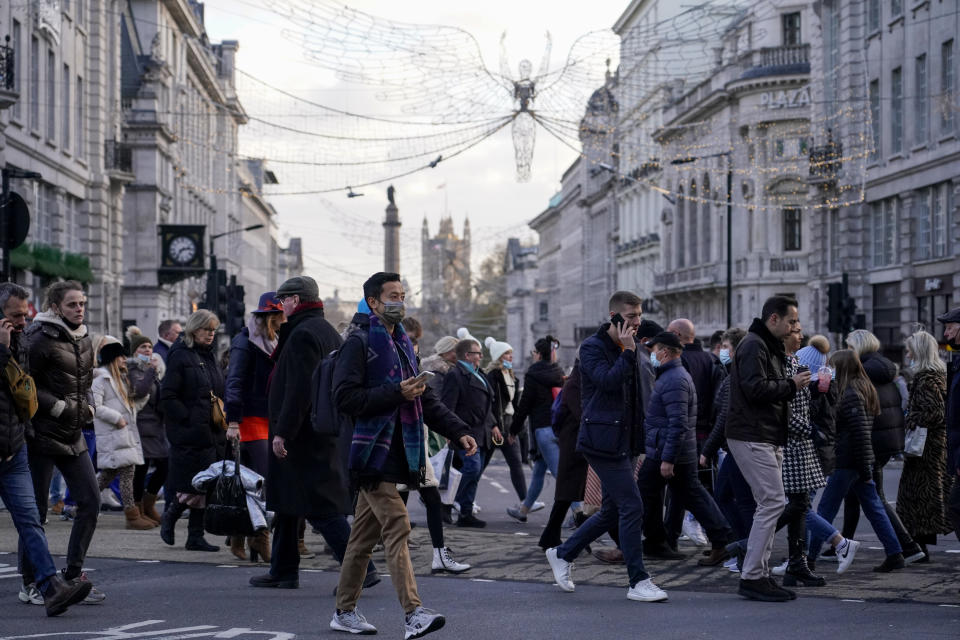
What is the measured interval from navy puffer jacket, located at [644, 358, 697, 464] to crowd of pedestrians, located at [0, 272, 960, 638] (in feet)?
0.06

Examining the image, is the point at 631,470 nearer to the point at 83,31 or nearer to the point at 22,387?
the point at 22,387

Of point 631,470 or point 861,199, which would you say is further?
point 861,199

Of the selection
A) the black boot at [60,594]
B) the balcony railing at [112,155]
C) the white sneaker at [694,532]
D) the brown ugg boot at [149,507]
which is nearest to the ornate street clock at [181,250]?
the balcony railing at [112,155]

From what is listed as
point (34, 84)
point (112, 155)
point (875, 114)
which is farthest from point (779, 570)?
point (112, 155)

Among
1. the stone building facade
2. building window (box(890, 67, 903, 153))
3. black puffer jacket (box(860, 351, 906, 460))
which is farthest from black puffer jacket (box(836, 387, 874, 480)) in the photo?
building window (box(890, 67, 903, 153))

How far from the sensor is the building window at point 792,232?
60406mm

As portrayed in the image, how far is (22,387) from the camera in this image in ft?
27.7

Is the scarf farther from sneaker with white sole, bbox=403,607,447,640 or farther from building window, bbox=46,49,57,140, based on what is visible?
building window, bbox=46,49,57,140

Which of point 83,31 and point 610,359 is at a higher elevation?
point 83,31

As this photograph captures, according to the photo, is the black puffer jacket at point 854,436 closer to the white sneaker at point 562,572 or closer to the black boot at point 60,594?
the white sneaker at point 562,572

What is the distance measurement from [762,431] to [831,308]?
68.6ft

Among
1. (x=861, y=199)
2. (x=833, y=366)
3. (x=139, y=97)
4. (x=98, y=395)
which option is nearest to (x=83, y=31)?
(x=139, y=97)

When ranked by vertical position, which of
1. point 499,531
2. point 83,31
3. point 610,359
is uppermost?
point 83,31

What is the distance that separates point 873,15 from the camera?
1554 inches
